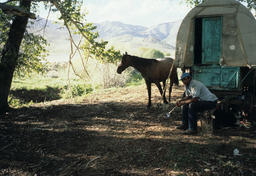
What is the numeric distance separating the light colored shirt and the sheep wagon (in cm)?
84

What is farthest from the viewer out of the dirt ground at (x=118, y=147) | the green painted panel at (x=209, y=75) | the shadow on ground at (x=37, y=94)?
the shadow on ground at (x=37, y=94)

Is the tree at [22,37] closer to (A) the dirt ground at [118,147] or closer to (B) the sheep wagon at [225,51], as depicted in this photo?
(A) the dirt ground at [118,147]

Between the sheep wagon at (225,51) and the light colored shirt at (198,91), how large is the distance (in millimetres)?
840

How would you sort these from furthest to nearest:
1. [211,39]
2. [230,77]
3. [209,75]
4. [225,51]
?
[211,39] < [209,75] < [225,51] < [230,77]

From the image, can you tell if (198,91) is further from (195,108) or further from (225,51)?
(225,51)

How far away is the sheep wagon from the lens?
21.0 feet

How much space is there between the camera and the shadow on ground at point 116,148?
394cm

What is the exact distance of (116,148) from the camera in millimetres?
4891

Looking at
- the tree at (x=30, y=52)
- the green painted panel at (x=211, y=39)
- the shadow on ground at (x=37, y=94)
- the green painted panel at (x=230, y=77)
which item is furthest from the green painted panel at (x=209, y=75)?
the shadow on ground at (x=37, y=94)

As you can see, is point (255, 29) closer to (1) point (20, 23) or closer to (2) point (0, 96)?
(1) point (20, 23)

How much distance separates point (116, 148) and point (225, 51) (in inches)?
171

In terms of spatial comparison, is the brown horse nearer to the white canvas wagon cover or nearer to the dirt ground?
the dirt ground

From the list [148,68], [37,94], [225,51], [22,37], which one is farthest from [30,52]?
[225,51]

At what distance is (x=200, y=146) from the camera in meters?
4.82
